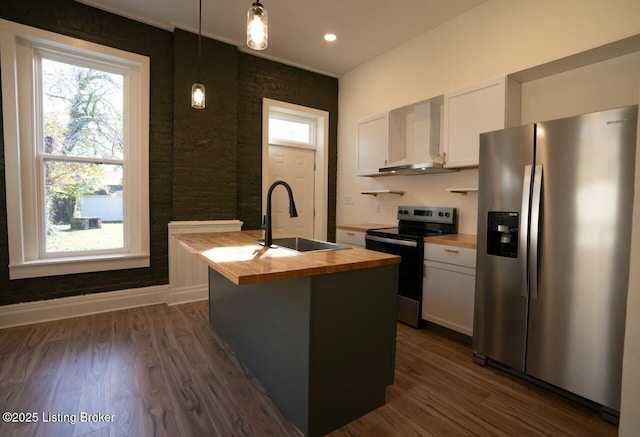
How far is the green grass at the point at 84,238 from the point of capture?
124 inches

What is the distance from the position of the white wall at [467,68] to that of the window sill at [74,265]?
280cm

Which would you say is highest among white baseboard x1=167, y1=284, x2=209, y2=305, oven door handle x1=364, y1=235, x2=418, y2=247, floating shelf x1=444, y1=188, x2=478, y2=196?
floating shelf x1=444, y1=188, x2=478, y2=196

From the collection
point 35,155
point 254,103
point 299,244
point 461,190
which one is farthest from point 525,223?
point 35,155

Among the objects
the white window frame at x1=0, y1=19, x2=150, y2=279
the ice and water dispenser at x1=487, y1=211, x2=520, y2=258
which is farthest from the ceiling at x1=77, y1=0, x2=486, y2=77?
the ice and water dispenser at x1=487, y1=211, x2=520, y2=258

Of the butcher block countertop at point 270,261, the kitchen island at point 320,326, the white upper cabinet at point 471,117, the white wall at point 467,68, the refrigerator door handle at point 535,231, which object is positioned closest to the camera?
the butcher block countertop at point 270,261

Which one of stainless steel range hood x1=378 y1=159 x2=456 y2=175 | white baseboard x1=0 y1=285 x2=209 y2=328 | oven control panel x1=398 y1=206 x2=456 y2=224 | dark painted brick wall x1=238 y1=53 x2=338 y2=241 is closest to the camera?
white baseboard x1=0 y1=285 x2=209 y2=328

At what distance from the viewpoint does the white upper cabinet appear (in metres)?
2.70

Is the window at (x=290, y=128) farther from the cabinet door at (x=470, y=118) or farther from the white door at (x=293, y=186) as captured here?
the cabinet door at (x=470, y=118)

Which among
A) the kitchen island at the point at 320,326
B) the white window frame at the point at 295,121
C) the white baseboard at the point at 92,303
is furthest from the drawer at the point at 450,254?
the white baseboard at the point at 92,303

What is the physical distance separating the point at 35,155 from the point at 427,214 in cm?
397

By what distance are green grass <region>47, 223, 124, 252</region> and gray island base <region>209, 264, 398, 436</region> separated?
2.31m

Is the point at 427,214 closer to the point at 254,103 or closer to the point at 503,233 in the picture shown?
the point at 503,233

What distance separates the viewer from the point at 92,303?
3.26m

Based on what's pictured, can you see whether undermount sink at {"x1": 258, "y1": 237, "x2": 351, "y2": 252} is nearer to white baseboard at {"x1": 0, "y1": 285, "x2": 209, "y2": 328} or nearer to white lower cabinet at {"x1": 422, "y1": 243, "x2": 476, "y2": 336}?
white lower cabinet at {"x1": 422, "y1": 243, "x2": 476, "y2": 336}
